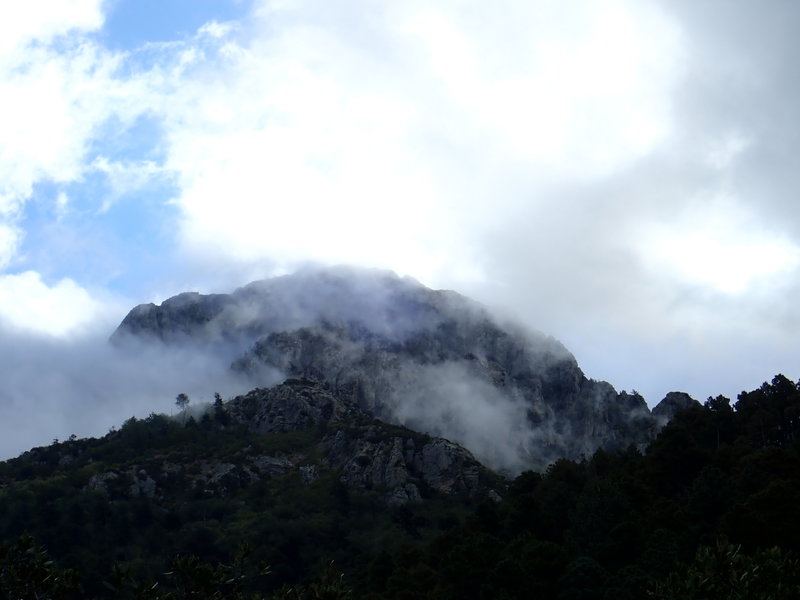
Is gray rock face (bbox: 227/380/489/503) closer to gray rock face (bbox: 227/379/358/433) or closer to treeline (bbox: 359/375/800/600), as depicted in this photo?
gray rock face (bbox: 227/379/358/433)

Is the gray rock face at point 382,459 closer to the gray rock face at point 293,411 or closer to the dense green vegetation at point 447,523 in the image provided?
the gray rock face at point 293,411

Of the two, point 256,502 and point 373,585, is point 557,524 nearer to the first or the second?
point 373,585

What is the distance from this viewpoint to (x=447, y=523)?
452 feet

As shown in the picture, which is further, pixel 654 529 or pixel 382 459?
pixel 382 459

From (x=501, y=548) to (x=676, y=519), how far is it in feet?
53.3

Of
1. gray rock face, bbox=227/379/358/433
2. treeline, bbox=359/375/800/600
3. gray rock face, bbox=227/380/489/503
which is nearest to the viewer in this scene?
treeline, bbox=359/375/800/600

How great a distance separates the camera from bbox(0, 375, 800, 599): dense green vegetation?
5491 centimetres

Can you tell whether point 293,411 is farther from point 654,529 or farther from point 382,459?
point 654,529

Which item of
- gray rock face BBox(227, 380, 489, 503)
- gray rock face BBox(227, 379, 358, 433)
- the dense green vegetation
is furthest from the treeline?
gray rock face BBox(227, 379, 358, 433)

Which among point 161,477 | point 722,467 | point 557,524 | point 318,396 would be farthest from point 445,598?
point 318,396

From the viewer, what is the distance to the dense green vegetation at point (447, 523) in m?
54.9

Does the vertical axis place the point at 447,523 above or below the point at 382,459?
below

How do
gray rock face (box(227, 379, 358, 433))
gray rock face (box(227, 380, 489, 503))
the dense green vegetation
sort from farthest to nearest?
1. gray rock face (box(227, 379, 358, 433))
2. gray rock face (box(227, 380, 489, 503))
3. the dense green vegetation

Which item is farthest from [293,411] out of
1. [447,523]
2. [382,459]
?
[447,523]
